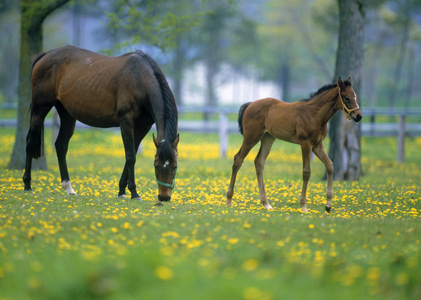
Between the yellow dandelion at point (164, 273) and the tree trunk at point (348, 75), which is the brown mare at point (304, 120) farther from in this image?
the yellow dandelion at point (164, 273)

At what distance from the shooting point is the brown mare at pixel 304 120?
8703 mm

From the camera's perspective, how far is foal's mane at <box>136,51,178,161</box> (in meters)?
8.41

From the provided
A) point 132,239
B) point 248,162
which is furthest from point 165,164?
A: point 248,162

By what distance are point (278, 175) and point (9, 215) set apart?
338 inches

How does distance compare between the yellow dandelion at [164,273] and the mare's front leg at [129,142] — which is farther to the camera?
the mare's front leg at [129,142]

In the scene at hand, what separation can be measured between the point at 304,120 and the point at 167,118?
220cm

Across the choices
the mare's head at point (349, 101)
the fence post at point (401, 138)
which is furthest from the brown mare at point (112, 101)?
the fence post at point (401, 138)

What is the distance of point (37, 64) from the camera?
10789 millimetres

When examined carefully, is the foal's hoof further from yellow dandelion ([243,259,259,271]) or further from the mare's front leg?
yellow dandelion ([243,259,259,271])

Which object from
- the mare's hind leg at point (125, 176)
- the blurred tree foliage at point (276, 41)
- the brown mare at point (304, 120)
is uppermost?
the blurred tree foliage at point (276, 41)

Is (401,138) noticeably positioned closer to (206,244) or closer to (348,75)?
(348,75)

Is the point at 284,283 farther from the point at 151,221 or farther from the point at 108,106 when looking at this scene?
the point at 108,106

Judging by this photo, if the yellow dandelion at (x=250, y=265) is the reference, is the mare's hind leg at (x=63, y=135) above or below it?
above

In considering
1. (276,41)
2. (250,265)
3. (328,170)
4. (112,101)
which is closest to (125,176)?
(112,101)
